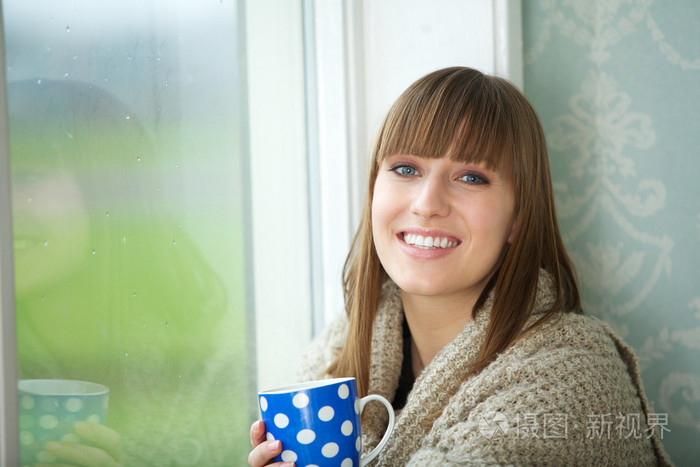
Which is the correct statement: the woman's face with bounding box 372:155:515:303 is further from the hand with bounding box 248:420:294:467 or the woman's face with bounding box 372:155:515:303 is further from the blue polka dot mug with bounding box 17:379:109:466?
the blue polka dot mug with bounding box 17:379:109:466

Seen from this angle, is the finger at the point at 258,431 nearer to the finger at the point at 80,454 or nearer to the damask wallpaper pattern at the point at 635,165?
the finger at the point at 80,454

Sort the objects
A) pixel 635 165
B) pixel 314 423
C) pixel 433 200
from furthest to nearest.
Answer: pixel 635 165 → pixel 433 200 → pixel 314 423

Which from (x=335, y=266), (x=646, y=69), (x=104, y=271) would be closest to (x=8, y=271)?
(x=104, y=271)

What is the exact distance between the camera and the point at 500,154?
1009 millimetres

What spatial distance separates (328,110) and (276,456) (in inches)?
31.7

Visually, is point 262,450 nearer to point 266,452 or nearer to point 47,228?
point 266,452

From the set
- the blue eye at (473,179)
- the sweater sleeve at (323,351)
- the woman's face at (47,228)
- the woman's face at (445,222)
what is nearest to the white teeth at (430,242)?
the woman's face at (445,222)

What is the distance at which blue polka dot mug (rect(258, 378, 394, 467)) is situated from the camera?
740 mm

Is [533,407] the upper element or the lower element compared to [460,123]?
lower

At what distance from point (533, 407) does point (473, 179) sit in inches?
15.3

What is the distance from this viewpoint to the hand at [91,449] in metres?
0.77

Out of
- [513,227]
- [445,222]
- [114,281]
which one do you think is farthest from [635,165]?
[114,281]

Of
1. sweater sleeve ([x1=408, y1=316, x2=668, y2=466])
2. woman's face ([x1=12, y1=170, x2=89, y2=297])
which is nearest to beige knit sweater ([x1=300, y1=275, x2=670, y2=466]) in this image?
sweater sleeve ([x1=408, y1=316, x2=668, y2=466])

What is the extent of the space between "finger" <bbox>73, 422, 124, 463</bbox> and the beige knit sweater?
0.39m
